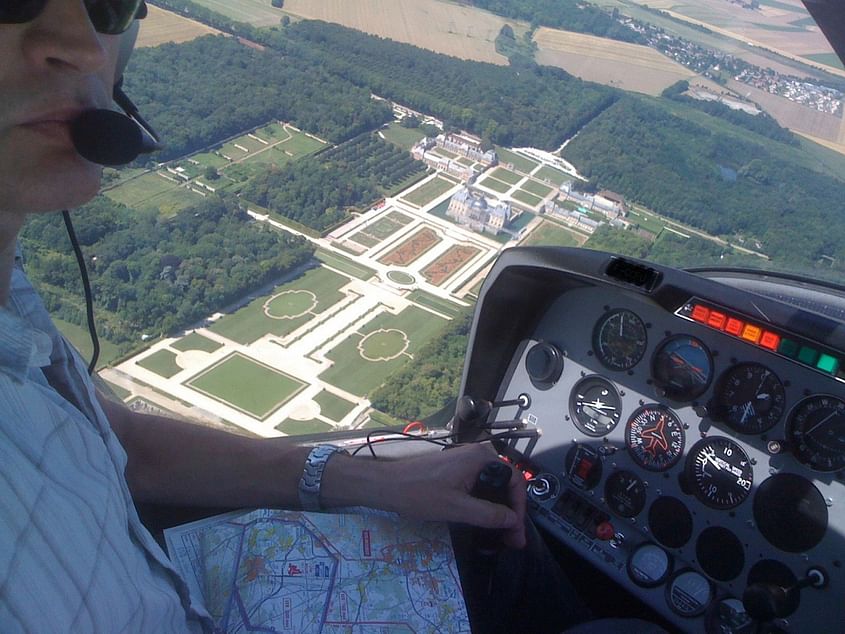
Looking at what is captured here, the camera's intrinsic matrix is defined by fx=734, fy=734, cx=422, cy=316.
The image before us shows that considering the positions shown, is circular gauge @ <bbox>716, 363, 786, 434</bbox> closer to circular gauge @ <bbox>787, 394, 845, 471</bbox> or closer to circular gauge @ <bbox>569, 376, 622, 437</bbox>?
circular gauge @ <bbox>787, 394, 845, 471</bbox>


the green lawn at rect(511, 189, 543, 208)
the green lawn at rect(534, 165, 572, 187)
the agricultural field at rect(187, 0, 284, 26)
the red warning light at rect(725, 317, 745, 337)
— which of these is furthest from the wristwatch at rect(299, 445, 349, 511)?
the agricultural field at rect(187, 0, 284, 26)

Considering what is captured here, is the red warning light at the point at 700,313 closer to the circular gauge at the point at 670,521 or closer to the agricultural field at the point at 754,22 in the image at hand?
the circular gauge at the point at 670,521

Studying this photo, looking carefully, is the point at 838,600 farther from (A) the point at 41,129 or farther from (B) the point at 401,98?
(B) the point at 401,98

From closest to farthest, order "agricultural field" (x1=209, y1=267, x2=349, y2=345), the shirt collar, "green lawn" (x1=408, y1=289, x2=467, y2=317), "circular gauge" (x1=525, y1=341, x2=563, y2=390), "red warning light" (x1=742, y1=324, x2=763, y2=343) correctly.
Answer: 1. the shirt collar
2. "red warning light" (x1=742, y1=324, x2=763, y2=343)
3. "circular gauge" (x1=525, y1=341, x2=563, y2=390)
4. "agricultural field" (x1=209, y1=267, x2=349, y2=345)
5. "green lawn" (x1=408, y1=289, x2=467, y2=317)

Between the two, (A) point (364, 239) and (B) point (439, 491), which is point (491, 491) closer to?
(B) point (439, 491)

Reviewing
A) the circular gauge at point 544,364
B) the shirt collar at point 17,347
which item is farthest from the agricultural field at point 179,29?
the shirt collar at point 17,347

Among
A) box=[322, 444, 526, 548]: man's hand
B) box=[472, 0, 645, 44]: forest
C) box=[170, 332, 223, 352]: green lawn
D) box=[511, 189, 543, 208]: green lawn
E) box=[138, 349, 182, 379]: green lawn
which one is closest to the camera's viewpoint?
box=[322, 444, 526, 548]: man's hand
